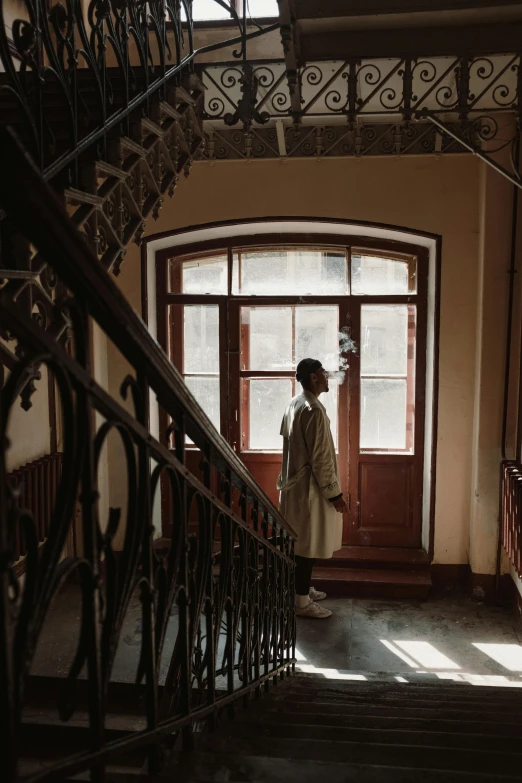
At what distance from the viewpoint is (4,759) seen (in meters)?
0.83

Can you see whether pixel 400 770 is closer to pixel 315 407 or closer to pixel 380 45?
pixel 315 407

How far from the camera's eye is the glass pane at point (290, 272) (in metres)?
5.25

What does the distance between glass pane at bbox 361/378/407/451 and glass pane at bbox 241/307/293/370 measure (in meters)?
0.74

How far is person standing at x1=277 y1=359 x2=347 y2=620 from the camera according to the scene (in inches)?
A: 168

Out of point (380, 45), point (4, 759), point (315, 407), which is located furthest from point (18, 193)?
point (315, 407)

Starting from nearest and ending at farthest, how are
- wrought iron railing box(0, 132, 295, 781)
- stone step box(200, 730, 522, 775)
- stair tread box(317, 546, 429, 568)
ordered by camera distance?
wrought iron railing box(0, 132, 295, 781)
stone step box(200, 730, 522, 775)
stair tread box(317, 546, 429, 568)

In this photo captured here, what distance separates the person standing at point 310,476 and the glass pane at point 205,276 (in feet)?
4.64

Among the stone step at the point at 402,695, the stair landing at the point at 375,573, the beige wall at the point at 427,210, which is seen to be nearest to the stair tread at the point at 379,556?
the stair landing at the point at 375,573

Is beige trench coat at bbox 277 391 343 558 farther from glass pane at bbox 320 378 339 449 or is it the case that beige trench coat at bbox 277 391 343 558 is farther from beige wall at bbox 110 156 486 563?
beige wall at bbox 110 156 486 563

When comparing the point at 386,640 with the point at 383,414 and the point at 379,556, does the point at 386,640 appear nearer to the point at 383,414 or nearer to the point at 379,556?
the point at 379,556

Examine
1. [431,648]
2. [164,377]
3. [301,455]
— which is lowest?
[431,648]

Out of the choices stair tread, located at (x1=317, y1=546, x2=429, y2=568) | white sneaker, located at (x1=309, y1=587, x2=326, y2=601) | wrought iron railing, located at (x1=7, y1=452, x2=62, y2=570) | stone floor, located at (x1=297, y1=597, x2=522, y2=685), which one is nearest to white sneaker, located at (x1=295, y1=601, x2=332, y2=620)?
stone floor, located at (x1=297, y1=597, x2=522, y2=685)

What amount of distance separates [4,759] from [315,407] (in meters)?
3.51

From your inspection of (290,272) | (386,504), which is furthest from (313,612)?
(290,272)
